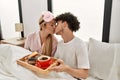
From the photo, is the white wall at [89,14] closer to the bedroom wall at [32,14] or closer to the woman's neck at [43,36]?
the bedroom wall at [32,14]

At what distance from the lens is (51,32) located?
5.43ft

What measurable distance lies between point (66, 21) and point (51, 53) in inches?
18.1

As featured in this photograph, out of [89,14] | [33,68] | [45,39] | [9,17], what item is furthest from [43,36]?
[9,17]

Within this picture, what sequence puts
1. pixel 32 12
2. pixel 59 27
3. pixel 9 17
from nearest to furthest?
pixel 59 27
pixel 32 12
pixel 9 17

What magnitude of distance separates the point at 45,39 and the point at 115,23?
91 cm

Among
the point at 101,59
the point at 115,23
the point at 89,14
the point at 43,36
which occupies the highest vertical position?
the point at 89,14

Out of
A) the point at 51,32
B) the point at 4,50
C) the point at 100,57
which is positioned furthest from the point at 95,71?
the point at 4,50

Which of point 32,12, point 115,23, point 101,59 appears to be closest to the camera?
point 101,59

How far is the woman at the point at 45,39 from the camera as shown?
5.16 ft

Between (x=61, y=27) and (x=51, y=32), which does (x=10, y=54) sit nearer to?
(x=51, y=32)

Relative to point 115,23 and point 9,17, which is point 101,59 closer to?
point 115,23

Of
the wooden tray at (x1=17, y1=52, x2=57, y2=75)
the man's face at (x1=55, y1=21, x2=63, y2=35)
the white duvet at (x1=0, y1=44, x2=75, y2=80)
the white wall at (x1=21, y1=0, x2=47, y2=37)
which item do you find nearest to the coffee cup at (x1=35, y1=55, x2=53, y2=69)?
the wooden tray at (x1=17, y1=52, x2=57, y2=75)

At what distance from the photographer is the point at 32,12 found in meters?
3.04

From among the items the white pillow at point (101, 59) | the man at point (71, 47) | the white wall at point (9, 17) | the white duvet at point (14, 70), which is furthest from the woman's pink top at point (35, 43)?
the white wall at point (9, 17)
